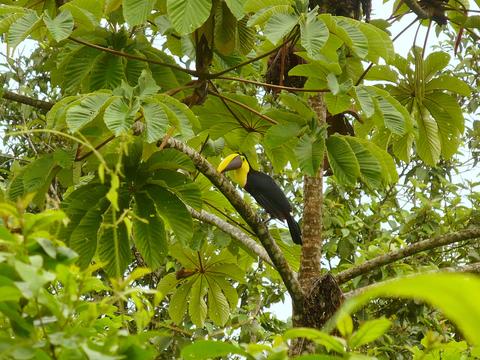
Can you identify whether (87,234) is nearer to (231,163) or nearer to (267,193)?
(231,163)

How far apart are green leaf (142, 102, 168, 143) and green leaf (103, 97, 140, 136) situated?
0.04 metres

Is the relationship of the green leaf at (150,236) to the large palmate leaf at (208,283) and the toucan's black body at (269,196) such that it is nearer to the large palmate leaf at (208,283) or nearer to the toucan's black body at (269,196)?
the large palmate leaf at (208,283)

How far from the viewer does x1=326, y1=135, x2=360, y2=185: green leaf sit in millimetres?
2242

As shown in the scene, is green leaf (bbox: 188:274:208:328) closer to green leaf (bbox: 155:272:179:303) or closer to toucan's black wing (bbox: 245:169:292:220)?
green leaf (bbox: 155:272:179:303)

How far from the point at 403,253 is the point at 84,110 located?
1.12 m

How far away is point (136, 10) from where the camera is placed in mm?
2137

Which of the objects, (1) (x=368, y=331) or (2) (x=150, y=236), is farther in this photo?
(2) (x=150, y=236)

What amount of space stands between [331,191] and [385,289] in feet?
15.2

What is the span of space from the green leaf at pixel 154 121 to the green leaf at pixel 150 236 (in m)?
0.30

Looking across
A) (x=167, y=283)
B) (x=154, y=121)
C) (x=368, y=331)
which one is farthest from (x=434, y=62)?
(x=368, y=331)

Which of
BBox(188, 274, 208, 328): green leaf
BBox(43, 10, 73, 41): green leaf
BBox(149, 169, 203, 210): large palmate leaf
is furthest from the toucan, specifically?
BBox(43, 10, 73, 41): green leaf

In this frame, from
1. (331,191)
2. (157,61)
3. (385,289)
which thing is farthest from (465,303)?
(331,191)

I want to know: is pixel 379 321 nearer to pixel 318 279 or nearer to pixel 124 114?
pixel 124 114

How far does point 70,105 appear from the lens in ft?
6.38
